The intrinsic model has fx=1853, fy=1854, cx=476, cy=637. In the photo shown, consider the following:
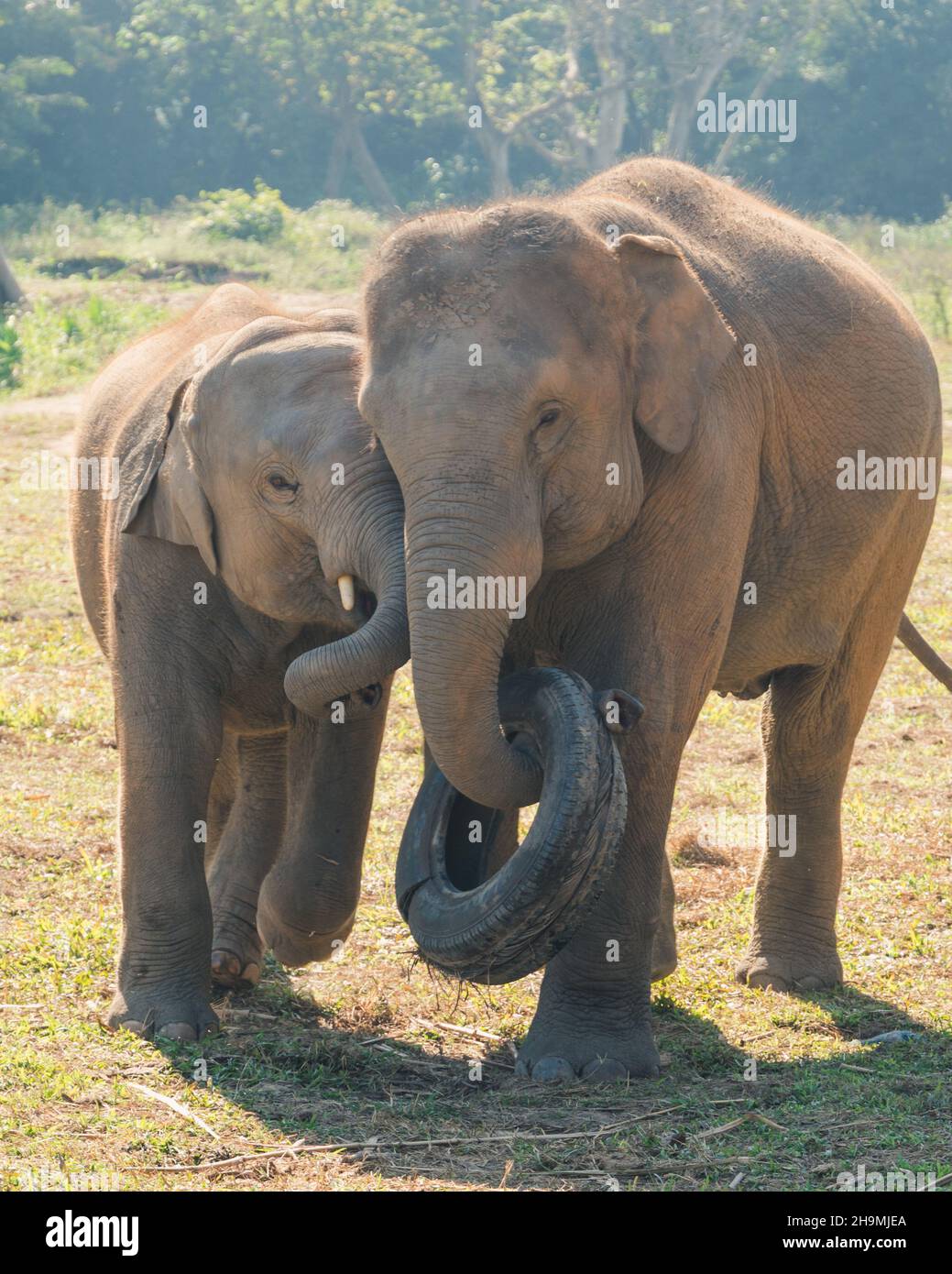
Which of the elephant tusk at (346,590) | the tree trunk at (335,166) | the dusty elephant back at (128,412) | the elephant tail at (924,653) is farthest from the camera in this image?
the tree trunk at (335,166)

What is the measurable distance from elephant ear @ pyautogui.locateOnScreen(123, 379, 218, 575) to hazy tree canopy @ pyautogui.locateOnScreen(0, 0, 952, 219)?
39131mm

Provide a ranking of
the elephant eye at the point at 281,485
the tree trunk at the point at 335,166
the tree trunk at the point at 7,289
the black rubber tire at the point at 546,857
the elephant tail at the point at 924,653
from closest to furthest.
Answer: the black rubber tire at the point at 546,857, the elephant eye at the point at 281,485, the elephant tail at the point at 924,653, the tree trunk at the point at 7,289, the tree trunk at the point at 335,166

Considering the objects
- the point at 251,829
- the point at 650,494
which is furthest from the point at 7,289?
the point at 650,494

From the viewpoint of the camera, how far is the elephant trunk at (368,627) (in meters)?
4.46

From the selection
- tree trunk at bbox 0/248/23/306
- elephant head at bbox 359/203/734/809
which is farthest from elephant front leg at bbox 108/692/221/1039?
tree trunk at bbox 0/248/23/306

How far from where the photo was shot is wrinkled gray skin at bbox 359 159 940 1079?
439 cm

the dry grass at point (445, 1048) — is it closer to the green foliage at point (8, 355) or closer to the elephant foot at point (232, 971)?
the elephant foot at point (232, 971)

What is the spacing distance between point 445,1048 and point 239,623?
4.50ft

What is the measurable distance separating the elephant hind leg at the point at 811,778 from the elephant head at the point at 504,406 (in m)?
1.75

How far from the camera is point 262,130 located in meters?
45.9

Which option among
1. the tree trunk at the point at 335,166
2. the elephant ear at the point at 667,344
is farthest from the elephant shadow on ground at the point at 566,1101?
the tree trunk at the point at 335,166

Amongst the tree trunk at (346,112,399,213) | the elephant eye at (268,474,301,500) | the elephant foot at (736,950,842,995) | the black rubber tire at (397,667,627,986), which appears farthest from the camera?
the tree trunk at (346,112,399,213)

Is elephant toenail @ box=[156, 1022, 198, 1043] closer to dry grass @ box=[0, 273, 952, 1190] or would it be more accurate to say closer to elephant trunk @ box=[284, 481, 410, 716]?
dry grass @ box=[0, 273, 952, 1190]

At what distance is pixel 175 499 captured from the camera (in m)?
5.20
